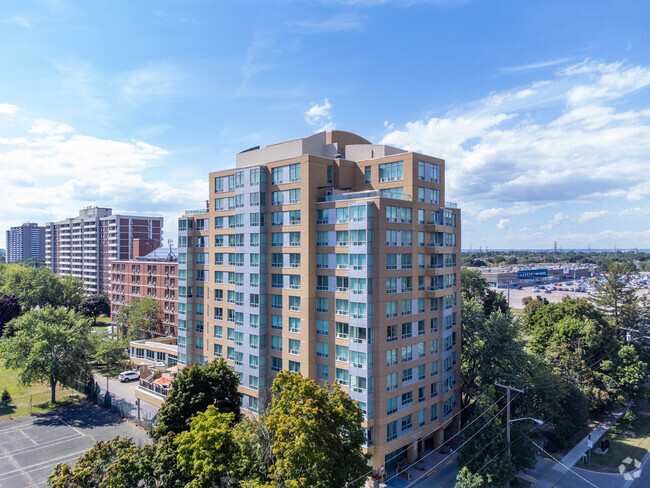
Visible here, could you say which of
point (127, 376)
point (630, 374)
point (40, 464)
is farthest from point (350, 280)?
point (127, 376)

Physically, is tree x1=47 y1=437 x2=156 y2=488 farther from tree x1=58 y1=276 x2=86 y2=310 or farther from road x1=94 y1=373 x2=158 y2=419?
tree x1=58 y1=276 x2=86 y2=310

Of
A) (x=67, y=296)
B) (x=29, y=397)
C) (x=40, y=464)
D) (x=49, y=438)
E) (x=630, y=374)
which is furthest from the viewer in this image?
(x=67, y=296)

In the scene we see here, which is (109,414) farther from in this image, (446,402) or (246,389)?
(446,402)

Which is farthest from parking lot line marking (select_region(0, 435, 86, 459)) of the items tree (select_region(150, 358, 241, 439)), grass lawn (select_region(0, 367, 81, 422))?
tree (select_region(150, 358, 241, 439))

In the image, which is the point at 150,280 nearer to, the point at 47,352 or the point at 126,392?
the point at 126,392

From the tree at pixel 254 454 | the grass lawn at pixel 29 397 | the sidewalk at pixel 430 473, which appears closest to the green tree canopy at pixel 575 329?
the sidewalk at pixel 430 473
